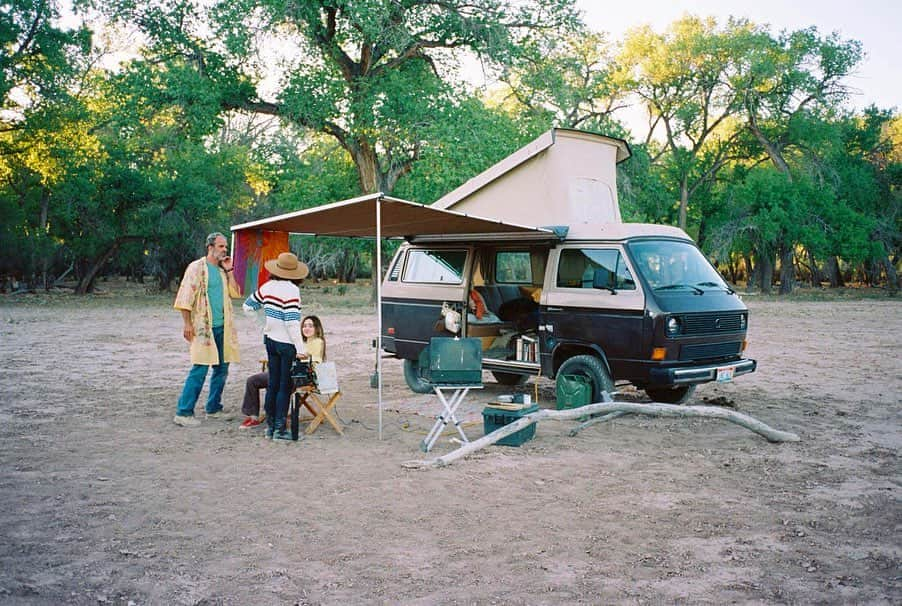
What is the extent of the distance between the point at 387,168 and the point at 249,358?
15.5 m

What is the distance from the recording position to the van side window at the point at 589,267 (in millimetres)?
8734

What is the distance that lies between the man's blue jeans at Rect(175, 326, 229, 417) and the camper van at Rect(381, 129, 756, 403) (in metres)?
2.78

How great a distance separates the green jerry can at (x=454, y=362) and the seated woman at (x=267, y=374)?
1.34 meters

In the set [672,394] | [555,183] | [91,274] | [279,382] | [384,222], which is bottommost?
[672,394]

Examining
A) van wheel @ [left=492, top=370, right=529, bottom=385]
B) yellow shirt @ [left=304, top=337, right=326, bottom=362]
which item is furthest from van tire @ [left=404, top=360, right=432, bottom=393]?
yellow shirt @ [left=304, top=337, right=326, bottom=362]

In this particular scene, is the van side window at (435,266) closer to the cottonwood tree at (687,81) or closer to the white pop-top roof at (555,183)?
the white pop-top roof at (555,183)

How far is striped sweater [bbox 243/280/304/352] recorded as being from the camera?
7590 millimetres

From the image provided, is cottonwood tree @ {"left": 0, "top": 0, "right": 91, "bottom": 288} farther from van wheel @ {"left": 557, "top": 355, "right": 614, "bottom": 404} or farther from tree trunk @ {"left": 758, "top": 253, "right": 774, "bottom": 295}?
tree trunk @ {"left": 758, "top": 253, "right": 774, "bottom": 295}

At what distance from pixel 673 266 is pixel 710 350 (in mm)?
1059

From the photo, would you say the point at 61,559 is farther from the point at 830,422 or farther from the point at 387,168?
the point at 387,168

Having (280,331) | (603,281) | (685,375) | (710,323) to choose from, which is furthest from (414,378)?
(710,323)

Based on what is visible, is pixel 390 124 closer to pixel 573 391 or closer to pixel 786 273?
pixel 573 391

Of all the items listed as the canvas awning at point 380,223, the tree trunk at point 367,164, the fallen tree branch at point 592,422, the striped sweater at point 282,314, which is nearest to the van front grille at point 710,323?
the fallen tree branch at point 592,422

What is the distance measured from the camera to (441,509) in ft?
18.2
